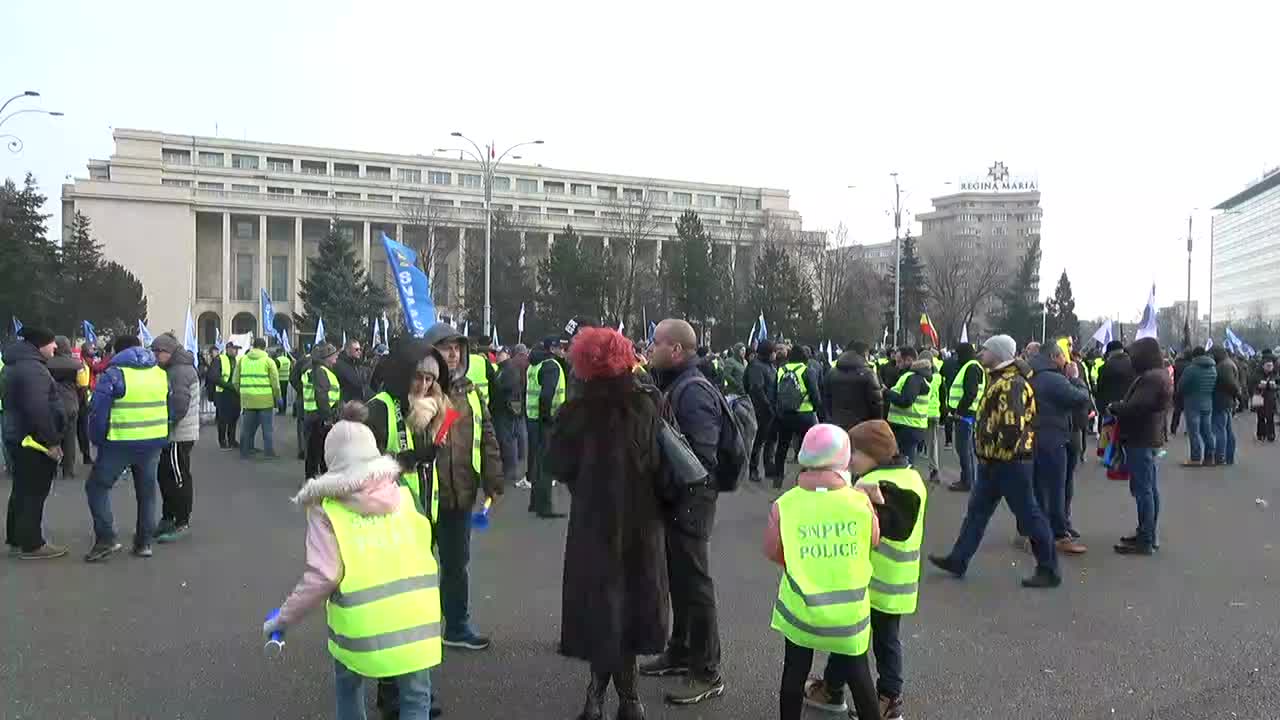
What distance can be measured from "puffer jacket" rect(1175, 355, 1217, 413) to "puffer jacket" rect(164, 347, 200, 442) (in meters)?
13.3

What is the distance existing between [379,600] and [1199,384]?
14.2 metres

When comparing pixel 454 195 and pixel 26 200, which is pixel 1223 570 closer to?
pixel 26 200

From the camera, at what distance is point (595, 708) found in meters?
4.51

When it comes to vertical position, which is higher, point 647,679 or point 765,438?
point 765,438

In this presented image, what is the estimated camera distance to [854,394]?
394 inches

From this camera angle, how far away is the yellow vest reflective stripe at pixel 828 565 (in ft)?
13.4

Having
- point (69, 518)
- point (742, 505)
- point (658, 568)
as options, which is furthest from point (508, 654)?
point (69, 518)

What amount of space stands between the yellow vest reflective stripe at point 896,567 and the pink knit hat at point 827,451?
1.63 ft

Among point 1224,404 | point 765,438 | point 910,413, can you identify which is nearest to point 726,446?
point 910,413

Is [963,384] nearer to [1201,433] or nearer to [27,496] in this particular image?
[1201,433]

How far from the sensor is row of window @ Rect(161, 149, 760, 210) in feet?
299

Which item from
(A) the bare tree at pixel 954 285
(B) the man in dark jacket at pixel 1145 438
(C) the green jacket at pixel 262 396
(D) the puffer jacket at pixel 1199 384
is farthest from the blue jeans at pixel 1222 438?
(A) the bare tree at pixel 954 285

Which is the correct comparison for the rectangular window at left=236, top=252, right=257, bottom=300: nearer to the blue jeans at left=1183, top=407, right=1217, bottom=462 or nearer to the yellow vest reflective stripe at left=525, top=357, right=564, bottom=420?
the yellow vest reflective stripe at left=525, top=357, right=564, bottom=420

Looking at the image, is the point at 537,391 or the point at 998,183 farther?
the point at 998,183
